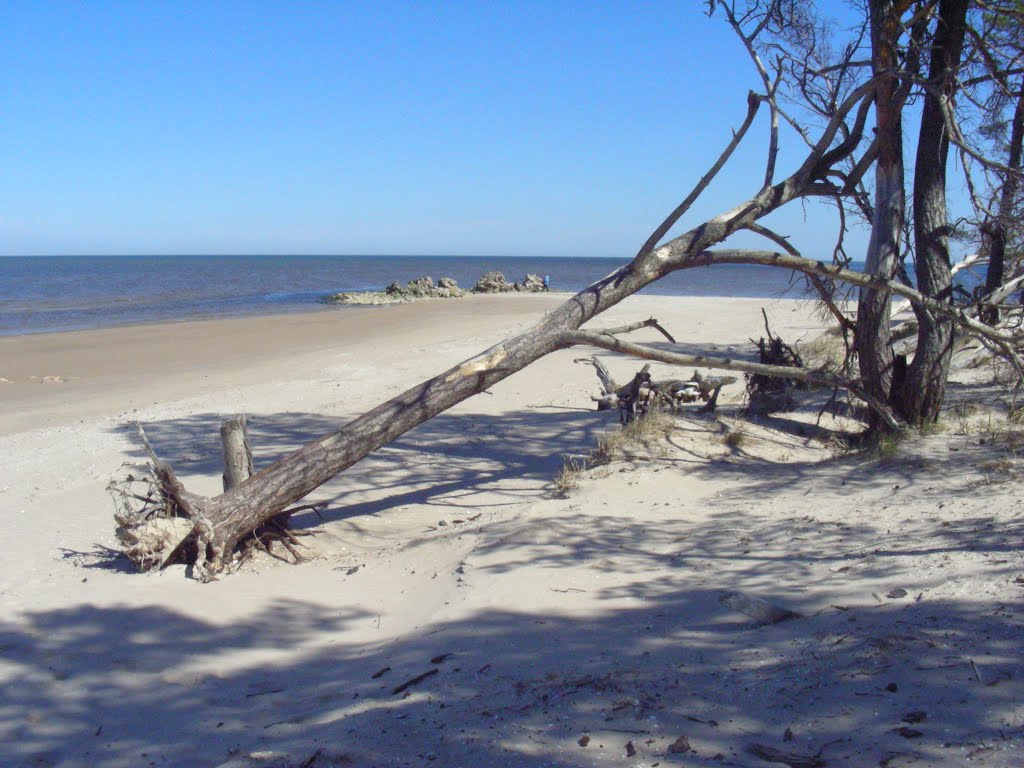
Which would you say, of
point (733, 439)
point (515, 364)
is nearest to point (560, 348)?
point (515, 364)

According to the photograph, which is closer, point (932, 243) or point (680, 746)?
point (680, 746)

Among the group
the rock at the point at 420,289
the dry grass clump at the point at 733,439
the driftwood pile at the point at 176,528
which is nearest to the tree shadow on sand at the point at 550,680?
the driftwood pile at the point at 176,528

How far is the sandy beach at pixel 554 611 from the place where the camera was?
301cm

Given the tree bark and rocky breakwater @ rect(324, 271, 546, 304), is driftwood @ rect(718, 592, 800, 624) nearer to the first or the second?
the tree bark

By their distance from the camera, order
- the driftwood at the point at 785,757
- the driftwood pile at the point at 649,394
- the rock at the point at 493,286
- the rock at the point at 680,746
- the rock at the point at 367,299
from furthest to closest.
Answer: the rock at the point at 493,286
the rock at the point at 367,299
the driftwood pile at the point at 649,394
the rock at the point at 680,746
the driftwood at the point at 785,757

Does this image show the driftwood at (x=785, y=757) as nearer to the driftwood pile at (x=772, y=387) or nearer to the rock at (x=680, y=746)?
the rock at (x=680, y=746)

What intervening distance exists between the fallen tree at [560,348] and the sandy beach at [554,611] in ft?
1.32

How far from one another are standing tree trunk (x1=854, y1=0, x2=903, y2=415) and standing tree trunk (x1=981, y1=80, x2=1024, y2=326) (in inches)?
32.1

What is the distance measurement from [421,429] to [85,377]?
854 cm

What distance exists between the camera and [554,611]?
445 centimetres

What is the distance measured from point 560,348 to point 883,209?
127 inches

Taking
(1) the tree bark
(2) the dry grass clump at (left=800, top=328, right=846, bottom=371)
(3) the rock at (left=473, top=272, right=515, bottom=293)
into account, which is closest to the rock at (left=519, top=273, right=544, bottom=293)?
(3) the rock at (left=473, top=272, right=515, bottom=293)

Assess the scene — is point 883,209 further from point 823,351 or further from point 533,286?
point 533,286

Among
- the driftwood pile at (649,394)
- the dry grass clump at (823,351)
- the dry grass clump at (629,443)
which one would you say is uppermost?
the dry grass clump at (823,351)
